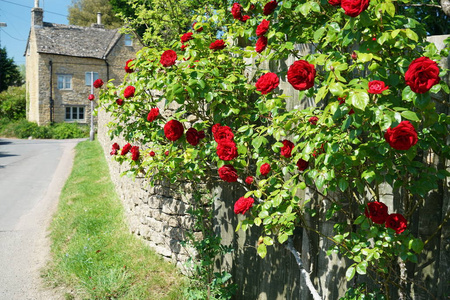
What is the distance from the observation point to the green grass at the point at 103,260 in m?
4.42

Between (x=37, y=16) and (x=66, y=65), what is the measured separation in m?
5.20

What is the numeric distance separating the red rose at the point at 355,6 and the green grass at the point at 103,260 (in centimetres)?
347

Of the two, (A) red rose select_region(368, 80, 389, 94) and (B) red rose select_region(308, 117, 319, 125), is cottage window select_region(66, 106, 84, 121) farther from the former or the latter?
(A) red rose select_region(368, 80, 389, 94)

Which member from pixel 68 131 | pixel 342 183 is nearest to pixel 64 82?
pixel 68 131

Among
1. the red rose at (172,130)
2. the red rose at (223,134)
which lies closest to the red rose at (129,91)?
the red rose at (172,130)

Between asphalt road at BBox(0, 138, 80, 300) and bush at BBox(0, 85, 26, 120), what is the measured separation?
2155cm

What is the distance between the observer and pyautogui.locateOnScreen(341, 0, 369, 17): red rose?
1957mm

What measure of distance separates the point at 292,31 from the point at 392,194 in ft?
4.84

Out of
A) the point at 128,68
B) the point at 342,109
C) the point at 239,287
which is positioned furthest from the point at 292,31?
the point at 239,287

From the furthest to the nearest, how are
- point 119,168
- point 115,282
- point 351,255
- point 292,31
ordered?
point 119,168
point 115,282
point 292,31
point 351,255

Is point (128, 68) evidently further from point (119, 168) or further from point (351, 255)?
point (119, 168)

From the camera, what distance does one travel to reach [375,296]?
2.70m

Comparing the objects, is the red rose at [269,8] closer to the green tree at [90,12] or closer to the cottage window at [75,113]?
the cottage window at [75,113]

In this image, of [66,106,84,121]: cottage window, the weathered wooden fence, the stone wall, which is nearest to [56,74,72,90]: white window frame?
[66,106,84,121]: cottage window
